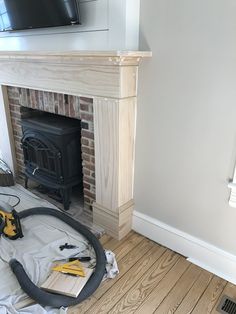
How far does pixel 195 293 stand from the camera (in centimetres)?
160

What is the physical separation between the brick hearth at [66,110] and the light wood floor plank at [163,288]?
823 millimetres

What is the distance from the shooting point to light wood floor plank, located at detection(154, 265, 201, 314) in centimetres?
151

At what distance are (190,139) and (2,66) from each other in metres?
1.83

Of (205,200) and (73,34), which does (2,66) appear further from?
(205,200)

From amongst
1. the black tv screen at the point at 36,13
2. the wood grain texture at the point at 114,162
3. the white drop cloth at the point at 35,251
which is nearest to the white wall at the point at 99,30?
the black tv screen at the point at 36,13

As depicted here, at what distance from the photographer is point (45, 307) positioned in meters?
1.46

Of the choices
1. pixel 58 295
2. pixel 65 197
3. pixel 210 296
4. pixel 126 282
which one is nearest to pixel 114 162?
pixel 65 197

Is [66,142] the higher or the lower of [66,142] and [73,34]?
the lower

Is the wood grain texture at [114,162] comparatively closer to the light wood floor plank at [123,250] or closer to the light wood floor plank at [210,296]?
the light wood floor plank at [123,250]

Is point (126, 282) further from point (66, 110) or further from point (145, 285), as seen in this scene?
point (66, 110)

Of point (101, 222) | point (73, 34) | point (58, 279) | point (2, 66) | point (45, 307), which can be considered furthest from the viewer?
point (2, 66)

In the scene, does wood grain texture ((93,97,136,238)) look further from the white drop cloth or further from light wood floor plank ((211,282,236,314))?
light wood floor plank ((211,282,236,314))

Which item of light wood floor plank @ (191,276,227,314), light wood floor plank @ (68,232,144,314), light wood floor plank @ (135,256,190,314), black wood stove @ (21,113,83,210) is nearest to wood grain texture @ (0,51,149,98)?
black wood stove @ (21,113,83,210)

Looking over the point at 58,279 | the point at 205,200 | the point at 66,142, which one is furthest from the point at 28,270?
the point at 205,200
